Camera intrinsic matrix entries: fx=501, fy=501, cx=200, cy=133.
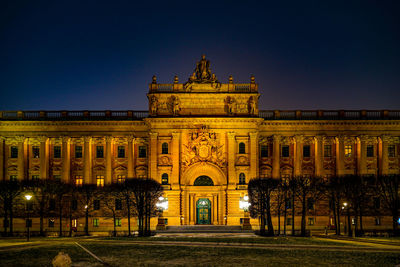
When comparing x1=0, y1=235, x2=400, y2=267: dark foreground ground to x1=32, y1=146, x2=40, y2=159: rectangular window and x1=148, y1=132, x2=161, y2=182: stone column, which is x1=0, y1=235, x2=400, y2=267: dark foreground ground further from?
x1=32, y1=146, x2=40, y2=159: rectangular window

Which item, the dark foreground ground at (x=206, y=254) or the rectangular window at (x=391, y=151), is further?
the rectangular window at (x=391, y=151)

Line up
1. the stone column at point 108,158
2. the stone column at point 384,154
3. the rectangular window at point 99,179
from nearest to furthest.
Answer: the stone column at point 384,154 < the stone column at point 108,158 < the rectangular window at point 99,179

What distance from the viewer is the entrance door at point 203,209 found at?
77.4 m

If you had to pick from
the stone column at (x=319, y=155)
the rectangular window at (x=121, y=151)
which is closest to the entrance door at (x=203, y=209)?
the rectangular window at (x=121, y=151)

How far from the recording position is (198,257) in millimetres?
31875

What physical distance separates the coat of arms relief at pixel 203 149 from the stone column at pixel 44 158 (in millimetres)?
22131

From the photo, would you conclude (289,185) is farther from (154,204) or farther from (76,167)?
(76,167)

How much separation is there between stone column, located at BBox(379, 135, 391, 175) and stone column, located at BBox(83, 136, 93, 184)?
4612cm

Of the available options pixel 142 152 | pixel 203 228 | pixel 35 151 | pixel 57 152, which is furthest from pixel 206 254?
pixel 35 151

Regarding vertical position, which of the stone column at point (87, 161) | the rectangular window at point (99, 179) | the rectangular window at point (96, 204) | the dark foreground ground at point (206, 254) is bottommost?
the dark foreground ground at point (206, 254)

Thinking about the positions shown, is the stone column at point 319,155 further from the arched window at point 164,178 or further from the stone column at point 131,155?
the stone column at point 131,155

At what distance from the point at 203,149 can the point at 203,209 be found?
30.9 feet

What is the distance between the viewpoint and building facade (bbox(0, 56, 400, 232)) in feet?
251

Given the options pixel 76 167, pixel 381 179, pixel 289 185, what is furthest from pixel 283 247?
pixel 76 167
